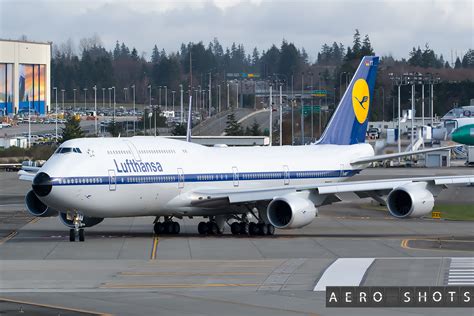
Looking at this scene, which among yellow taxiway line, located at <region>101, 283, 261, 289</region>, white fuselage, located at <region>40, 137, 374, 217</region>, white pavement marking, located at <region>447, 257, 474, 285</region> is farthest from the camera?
white fuselage, located at <region>40, 137, 374, 217</region>

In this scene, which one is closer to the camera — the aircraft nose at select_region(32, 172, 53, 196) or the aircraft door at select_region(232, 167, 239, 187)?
the aircraft nose at select_region(32, 172, 53, 196)

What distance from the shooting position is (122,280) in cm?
3356

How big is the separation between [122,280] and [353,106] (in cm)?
2543

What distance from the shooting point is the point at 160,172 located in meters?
46.7

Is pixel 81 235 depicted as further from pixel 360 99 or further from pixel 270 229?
pixel 360 99

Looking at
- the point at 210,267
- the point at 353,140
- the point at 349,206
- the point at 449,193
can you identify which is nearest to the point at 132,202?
the point at 210,267

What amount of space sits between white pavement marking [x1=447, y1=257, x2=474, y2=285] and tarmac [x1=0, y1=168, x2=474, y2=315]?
0.03m

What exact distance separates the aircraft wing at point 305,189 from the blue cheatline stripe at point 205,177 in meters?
0.72

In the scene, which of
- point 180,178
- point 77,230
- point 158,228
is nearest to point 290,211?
point 180,178

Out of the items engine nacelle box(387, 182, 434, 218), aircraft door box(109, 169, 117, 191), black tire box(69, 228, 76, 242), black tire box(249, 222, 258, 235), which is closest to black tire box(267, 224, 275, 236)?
black tire box(249, 222, 258, 235)

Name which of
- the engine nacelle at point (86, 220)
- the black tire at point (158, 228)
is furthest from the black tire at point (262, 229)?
the engine nacelle at point (86, 220)

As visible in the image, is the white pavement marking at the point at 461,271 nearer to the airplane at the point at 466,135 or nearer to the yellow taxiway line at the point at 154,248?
the airplane at the point at 466,135

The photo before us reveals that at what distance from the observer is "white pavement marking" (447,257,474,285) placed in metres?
32.7

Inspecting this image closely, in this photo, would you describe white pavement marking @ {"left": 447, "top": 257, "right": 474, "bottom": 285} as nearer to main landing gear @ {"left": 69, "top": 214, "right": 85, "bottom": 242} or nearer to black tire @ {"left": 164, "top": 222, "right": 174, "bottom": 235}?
black tire @ {"left": 164, "top": 222, "right": 174, "bottom": 235}
